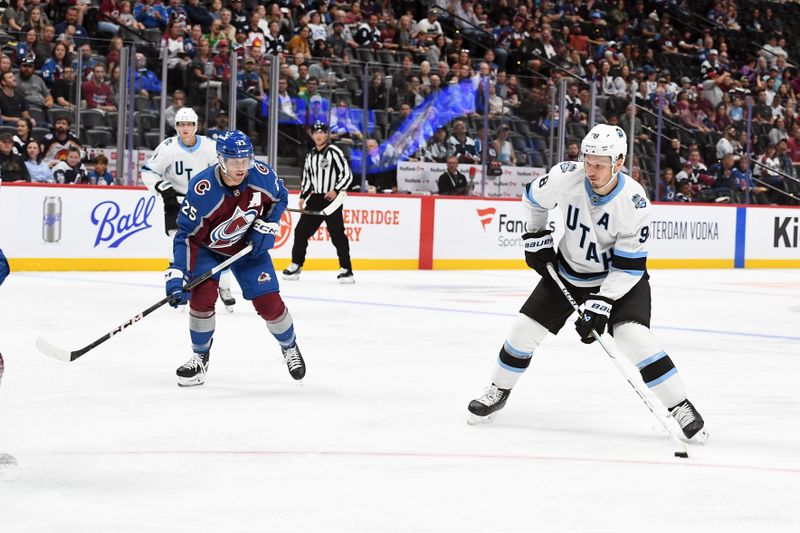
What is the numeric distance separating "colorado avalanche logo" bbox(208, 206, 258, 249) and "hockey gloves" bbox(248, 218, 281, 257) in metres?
0.03

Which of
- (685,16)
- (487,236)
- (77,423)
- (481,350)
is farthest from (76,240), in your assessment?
(685,16)

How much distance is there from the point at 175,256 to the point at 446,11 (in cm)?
1299

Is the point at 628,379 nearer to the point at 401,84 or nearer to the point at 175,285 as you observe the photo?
the point at 175,285

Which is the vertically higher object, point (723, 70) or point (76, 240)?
point (723, 70)

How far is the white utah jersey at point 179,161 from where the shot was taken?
26.6 feet

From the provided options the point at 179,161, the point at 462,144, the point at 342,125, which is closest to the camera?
the point at 179,161

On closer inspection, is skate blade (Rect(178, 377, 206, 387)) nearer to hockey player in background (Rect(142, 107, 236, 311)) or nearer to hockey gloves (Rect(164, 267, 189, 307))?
hockey gloves (Rect(164, 267, 189, 307))

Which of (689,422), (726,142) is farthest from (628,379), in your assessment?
(726,142)

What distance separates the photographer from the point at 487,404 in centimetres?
452

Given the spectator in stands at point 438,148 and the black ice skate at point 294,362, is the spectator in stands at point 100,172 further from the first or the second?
the black ice skate at point 294,362

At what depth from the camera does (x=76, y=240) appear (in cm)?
1162

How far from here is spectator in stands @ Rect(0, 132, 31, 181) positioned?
11.1 metres

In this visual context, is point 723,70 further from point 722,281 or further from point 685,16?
point 722,281

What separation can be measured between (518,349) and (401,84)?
28.6 ft
